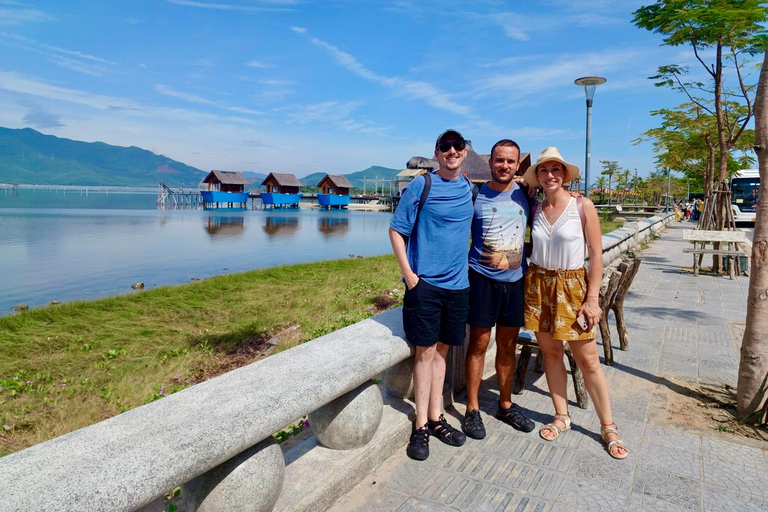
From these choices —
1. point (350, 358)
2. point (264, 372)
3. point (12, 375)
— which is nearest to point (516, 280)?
point (350, 358)

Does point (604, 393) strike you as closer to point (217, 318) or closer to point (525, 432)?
point (525, 432)

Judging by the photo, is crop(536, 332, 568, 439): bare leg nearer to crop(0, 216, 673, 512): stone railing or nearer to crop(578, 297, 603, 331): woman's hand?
crop(578, 297, 603, 331): woman's hand

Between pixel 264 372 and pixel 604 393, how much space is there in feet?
7.20

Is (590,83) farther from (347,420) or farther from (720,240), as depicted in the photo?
(347,420)

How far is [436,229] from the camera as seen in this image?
9.62 ft

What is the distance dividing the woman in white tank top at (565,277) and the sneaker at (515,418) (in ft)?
0.30

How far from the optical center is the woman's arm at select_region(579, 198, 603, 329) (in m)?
3.01

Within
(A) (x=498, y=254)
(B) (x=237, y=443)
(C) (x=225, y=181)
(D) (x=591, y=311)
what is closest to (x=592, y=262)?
(D) (x=591, y=311)

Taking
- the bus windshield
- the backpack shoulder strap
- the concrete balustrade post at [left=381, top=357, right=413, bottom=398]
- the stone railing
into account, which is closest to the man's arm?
the backpack shoulder strap

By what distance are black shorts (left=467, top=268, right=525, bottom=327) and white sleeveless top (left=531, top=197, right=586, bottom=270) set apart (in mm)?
256

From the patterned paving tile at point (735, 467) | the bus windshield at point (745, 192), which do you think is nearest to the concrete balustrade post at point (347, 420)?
the patterned paving tile at point (735, 467)

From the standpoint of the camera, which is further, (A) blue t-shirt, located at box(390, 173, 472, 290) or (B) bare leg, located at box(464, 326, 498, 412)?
(B) bare leg, located at box(464, 326, 498, 412)

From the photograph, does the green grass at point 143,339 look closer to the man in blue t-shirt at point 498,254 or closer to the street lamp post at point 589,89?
the man in blue t-shirt at point 498,254

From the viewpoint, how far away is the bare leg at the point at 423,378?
3.06 meters
